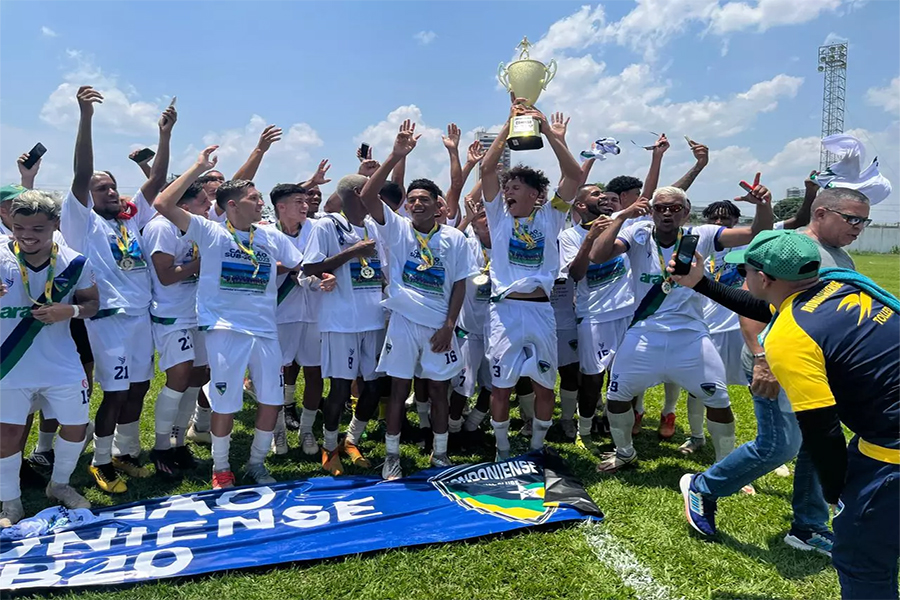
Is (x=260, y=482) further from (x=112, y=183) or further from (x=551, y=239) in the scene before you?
(x=551, y=239)

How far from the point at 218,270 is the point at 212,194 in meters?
2.27

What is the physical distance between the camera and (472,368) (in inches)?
246

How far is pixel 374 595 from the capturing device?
336 cm

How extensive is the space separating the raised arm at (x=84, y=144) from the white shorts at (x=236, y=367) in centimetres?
160

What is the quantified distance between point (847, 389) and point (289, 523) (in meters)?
3.74

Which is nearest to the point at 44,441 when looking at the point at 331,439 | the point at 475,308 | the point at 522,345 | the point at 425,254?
the point at 331,439

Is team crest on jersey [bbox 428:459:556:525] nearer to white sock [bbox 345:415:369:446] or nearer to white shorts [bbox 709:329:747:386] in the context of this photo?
white sock [bbox 345:415:369:446]

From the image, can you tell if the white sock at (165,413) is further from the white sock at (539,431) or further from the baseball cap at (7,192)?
the white sock at (539,431)

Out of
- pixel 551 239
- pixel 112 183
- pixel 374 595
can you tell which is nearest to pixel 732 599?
→ pixel 374 595

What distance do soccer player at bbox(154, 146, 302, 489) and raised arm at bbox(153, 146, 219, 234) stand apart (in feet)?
0.04

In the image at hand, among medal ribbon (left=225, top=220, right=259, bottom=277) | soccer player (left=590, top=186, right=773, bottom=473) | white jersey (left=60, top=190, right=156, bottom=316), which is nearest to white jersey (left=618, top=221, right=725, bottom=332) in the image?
soccer player (left=590, top=186, right=773, bottom=473)

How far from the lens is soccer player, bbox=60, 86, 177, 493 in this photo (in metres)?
4.74

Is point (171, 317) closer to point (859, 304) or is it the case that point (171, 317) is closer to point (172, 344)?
point (172, 344)

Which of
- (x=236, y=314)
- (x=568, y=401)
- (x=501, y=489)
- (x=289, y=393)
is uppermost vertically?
(x=236, y=314)
